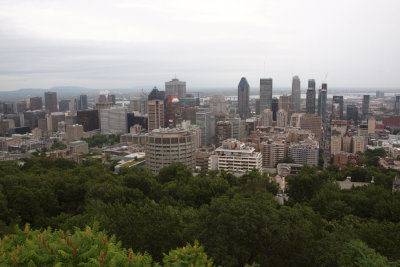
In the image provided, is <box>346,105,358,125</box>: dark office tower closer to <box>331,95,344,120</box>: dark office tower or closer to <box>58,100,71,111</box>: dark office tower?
<box>331,95,344,120</box>: dark office tower

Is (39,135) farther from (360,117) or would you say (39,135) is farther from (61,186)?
(360,117)

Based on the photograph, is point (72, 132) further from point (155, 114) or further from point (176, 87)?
point (176, 87)

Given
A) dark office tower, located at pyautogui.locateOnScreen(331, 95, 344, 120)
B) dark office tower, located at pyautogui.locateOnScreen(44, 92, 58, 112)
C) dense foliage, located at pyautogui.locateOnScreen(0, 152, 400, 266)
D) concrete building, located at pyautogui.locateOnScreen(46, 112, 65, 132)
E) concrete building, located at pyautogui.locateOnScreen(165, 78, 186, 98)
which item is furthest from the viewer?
concrete building, located at pyautogui.locateOnScreen(165, 78, 186, 98)

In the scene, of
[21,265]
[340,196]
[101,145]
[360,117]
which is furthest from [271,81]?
[21,265]

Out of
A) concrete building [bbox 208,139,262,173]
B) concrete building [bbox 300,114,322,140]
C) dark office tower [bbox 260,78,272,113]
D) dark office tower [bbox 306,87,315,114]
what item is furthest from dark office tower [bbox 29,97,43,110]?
concrete building [bbox 208,139,262,173]

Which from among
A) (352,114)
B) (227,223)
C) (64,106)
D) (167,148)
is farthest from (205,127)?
(64,106)

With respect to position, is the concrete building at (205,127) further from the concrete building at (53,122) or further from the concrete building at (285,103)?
the concrete building at (285,103)
